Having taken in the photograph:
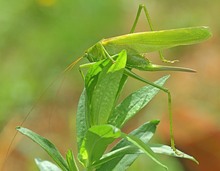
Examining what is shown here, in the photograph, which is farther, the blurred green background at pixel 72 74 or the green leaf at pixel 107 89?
the blurred green background at pixel 72 74

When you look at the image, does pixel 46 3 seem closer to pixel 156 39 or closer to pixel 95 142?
pixel 156 39

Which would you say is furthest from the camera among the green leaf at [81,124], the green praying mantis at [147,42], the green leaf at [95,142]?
the green praying mantis at [147,42]

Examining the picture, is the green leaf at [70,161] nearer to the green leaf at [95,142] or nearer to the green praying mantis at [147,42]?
the green leaf at [95,142]

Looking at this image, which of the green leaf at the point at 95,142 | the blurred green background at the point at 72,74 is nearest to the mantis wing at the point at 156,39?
the green leaf at the point at 95,142

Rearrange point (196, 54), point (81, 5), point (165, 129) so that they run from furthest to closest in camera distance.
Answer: point (196, 54) < point (81, 5) < point (165, 129)

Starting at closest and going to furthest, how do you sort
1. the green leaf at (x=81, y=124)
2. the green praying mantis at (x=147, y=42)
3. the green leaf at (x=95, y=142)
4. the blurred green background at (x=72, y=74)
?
the green leaf at (x=95, y=142) → the green leaf at (x=81, y=124) → the green praying mantis at (x=147, y=42) → the blurred green background at (x=72, y=74)

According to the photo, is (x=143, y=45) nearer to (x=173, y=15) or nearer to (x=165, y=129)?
(x=165, y=129)

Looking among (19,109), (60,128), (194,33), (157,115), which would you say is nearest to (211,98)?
(157,115)

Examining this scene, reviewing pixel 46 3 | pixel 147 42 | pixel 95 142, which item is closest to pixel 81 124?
pixel 95 142
